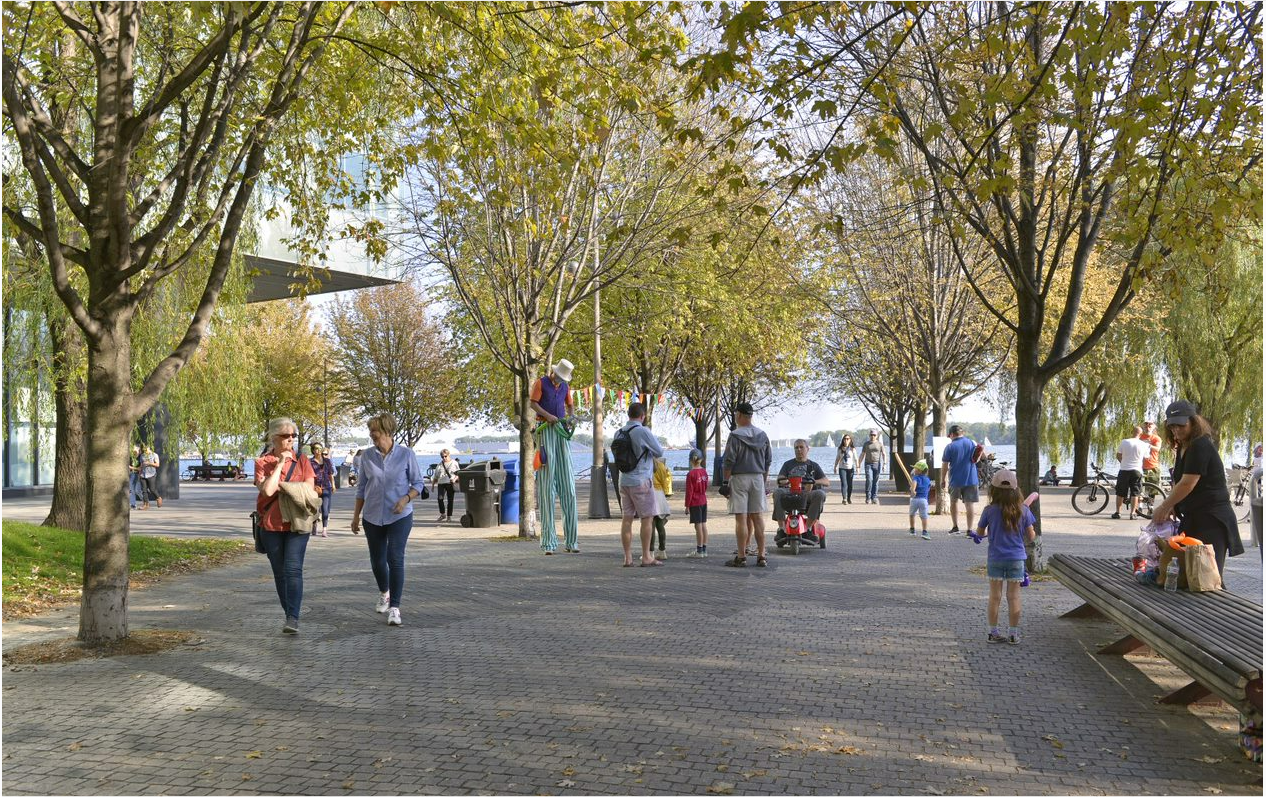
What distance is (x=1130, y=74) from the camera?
10422 mm

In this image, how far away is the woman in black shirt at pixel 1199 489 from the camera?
7.44 meters

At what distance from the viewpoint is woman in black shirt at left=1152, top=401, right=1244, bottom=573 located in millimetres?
7441

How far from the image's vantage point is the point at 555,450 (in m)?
14.9

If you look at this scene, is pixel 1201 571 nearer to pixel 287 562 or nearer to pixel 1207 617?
pixel 1207 617

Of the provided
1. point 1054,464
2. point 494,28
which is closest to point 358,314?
point 1054,464

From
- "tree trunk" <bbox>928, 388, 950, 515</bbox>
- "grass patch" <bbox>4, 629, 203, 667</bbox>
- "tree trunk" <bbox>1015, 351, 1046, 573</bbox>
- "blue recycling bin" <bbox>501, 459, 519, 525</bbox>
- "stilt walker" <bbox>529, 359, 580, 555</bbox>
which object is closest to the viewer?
"grass patch" <bbox>4, 629, 203, 667</bbox>

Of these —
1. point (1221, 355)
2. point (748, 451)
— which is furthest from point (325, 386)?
point (748, 451)

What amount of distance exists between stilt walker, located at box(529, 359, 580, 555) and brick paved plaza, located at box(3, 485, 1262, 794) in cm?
356

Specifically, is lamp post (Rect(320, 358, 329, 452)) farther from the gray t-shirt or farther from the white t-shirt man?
the white t-shirt man

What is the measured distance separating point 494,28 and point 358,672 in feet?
21.0

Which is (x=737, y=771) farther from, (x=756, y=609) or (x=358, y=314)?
(x=358, y=314)

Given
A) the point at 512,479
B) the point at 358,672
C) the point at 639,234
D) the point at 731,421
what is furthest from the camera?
the point at 731,421

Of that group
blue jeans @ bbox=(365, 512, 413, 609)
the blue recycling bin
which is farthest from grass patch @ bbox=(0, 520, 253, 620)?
the blue recycling bin

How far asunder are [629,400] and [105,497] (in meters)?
18.2
